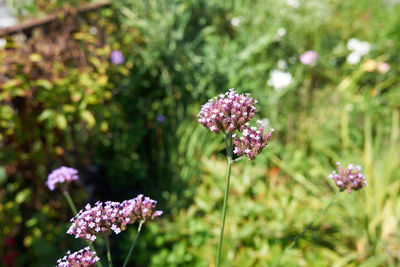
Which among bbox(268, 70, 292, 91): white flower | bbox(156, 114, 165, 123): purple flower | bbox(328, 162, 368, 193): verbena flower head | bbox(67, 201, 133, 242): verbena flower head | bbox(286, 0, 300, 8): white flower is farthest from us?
bbox(286, 0, 300, 8): white flower

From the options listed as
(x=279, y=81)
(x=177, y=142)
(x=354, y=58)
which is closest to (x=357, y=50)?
(x=354, y=58)

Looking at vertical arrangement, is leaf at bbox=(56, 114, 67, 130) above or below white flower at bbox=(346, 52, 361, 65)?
below

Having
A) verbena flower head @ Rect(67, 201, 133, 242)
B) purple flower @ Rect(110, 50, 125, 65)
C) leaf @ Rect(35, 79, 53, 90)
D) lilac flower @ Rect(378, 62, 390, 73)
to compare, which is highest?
lilac flower @ Rect(378, 62, 390, 73)

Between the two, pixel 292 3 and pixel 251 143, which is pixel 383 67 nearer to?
pixel 292 3

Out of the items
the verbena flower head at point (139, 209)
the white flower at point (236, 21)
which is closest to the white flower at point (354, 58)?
the white flower at point (236, 21)

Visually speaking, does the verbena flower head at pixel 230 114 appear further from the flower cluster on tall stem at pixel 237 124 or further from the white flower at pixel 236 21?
the white flower at pixel 236 21

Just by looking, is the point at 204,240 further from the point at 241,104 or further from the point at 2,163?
the point at 241,104

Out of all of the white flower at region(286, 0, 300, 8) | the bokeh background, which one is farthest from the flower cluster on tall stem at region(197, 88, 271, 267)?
the white flower at region(286, 0, 300, 8)

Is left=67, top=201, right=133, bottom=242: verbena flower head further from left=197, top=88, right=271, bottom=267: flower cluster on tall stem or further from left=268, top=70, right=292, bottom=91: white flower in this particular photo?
left=268, top=70, right=292, bottom=91: white flower
